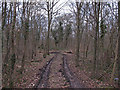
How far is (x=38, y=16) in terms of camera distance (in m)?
22.7

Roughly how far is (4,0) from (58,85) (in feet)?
34.1

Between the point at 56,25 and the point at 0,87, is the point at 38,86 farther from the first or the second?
the point at 56,25

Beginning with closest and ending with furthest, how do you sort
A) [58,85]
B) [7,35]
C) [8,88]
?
[8,88] → [58,85] → [7,35]

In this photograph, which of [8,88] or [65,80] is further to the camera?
[65,80]

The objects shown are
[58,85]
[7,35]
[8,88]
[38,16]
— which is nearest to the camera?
[8,88]

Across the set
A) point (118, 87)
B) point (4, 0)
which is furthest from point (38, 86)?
point (4, 0)

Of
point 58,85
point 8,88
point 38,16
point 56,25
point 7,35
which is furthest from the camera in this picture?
point 56,25

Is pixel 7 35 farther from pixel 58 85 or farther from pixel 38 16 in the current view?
pixel 38 16

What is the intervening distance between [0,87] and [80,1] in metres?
12.1

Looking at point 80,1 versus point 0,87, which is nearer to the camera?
point 0,87

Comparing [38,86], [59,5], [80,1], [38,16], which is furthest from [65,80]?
[38,16]

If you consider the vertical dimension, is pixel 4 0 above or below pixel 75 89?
above

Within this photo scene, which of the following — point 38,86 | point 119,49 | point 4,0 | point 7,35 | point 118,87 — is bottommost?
point 118,87

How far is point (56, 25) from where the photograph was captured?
37188mm
